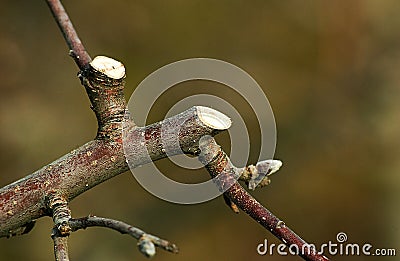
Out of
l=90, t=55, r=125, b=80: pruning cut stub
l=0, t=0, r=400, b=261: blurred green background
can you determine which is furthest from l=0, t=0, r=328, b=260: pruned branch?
l=0, t=0, r=400, b=261: blurred green background

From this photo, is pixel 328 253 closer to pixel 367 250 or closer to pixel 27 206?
pixel 367 250

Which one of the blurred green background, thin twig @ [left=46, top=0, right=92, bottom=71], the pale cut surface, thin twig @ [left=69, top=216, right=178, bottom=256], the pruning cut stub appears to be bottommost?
thin twig @ [left=69, top=216, right=178, bottom=256]

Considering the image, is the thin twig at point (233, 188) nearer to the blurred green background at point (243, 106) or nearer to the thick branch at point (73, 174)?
the thick branch at point (73, 174)

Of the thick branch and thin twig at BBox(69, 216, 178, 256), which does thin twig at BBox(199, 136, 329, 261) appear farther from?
thin twig at BBox(69, 216, 178, 256)

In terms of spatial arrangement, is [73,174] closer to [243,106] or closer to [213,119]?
[213,119]

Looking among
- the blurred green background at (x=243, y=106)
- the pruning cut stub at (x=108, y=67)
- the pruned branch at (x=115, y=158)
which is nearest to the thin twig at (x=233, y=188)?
the pruned branch at (x=115, y=158)
